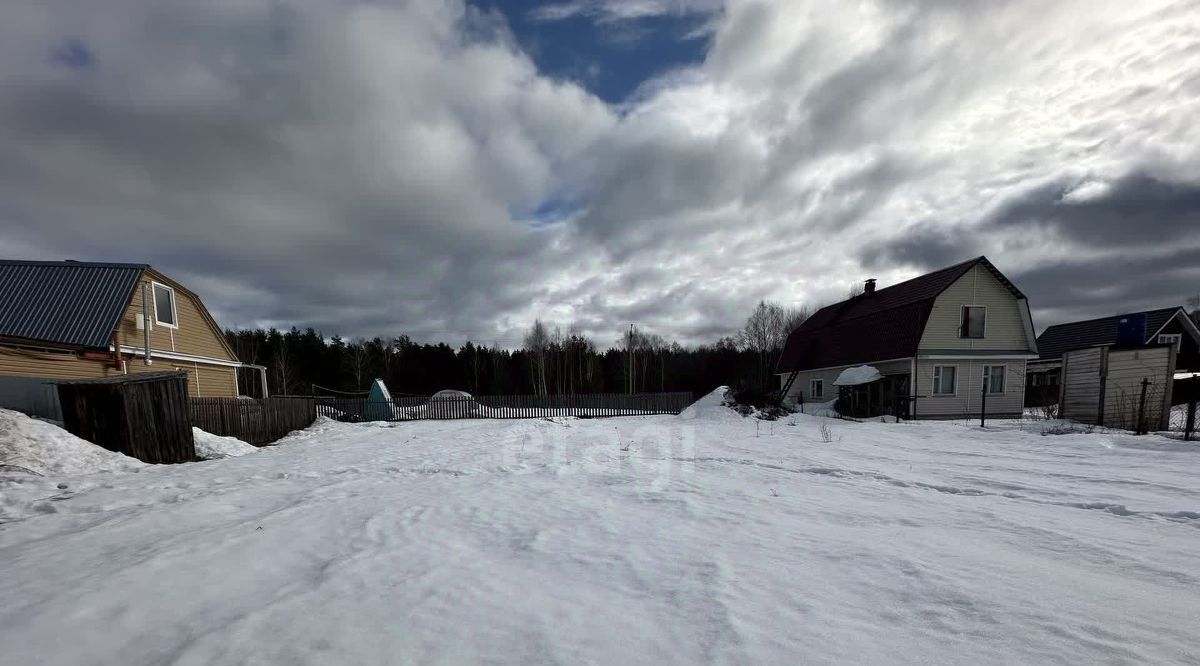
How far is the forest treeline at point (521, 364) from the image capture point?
45.7m

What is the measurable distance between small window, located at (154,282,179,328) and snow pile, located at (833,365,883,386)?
26.3 m

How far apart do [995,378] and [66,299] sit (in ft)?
115

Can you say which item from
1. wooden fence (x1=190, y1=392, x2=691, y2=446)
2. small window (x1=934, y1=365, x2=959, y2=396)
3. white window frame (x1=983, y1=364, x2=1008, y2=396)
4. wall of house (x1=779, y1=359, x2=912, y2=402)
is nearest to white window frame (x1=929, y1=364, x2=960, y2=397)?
small window (x1=934, y1=365, x2=959, y2=396)

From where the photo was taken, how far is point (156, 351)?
1506 cm

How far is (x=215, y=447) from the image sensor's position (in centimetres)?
1057

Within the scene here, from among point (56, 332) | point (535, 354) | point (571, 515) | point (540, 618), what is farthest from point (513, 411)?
point (535, 354)

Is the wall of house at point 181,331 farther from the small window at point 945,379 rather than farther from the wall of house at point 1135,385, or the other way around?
the small window at point 945,379

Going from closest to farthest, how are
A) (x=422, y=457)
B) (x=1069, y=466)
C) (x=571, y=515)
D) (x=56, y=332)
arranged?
1. (x=571, y=515)
2. (x=1069, y=466)
3. (x=422, y=457)
4. (x=56, y=332)

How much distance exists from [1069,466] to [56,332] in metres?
24.8

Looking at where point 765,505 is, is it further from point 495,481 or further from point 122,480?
point 122,480

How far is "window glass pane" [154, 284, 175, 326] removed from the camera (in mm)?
15602

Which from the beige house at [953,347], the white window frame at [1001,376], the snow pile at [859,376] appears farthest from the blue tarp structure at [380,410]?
the white window frame at [1001,376]

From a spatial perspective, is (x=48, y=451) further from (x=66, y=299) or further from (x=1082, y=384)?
(x=1082, y=384)

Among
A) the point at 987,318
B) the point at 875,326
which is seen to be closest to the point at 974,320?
the point at 987,318
